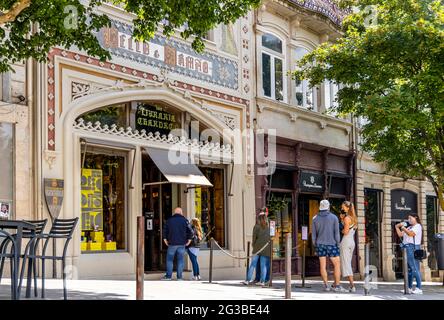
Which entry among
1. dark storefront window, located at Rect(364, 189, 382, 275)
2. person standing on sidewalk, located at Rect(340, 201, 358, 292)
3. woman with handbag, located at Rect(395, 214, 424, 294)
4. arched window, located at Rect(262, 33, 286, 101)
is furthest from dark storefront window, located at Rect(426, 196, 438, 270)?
person standing on sidewalk, located at Rect(340, 201, 358, 292)

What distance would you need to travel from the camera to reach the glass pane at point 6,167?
15605mm

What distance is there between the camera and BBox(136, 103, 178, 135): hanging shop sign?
63.6ft

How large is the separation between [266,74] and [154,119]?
5489 millimetres

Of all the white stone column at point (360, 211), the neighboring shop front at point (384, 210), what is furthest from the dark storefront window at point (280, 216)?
the neighboring shop front at point (384, 210)

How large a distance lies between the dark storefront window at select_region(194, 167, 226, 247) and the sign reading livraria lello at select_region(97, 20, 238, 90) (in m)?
2.44

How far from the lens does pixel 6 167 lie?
619 inches

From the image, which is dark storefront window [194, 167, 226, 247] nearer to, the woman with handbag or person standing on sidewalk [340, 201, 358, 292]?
the woman with handbag

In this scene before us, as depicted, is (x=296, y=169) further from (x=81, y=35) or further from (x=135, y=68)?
(x=81, y=35)

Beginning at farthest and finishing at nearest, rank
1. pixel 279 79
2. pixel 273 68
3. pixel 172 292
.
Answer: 1. pixel 279 79
2. pixel 273 68
3. pixel 172 292

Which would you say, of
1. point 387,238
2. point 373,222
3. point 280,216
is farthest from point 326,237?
point 387,238

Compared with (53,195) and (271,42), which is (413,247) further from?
(271,42)

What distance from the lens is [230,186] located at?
2203 centimetres

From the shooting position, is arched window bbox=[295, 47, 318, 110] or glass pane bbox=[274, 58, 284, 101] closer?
glass pane bbox=[274, 58, 284, 101]
